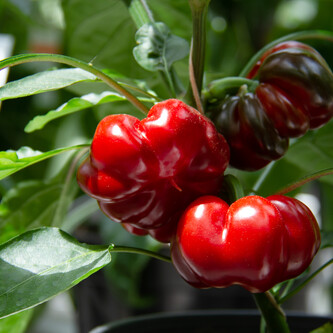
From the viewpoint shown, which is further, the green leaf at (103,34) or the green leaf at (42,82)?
the green leaf at (103,34)

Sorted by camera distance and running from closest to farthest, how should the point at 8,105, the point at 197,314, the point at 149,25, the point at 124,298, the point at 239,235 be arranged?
the point at 239,235
the point at 149,25
the point at 197,314
the point at 124,298
the point at 8,105

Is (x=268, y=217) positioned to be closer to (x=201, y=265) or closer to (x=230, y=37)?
(x=201, y=265)

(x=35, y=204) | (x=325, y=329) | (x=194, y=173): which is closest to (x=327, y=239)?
(x=325, y=329)

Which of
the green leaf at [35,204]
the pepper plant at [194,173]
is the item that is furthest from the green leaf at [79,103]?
the green leaf at [35,204]

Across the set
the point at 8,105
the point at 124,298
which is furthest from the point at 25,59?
the point at 8,105

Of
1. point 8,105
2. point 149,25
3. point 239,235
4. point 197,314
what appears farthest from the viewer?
point 8,105

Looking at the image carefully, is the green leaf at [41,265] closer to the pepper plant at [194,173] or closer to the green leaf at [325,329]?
the pepper plant at [194,173]

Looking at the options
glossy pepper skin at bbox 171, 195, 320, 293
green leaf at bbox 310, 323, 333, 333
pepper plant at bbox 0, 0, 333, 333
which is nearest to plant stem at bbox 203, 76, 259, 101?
pepper plant at bbox 0, 0, 333, 333
